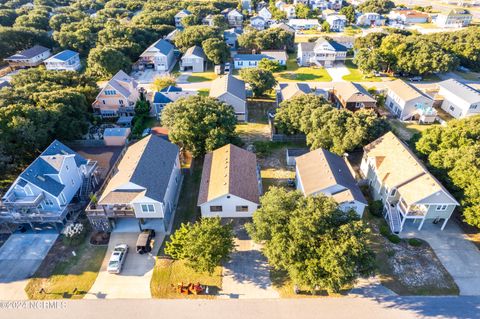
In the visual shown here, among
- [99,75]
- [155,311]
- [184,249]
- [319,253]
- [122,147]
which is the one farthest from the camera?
[99,75]

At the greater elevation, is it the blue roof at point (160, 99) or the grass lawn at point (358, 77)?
the blue roof at point (160, 99)

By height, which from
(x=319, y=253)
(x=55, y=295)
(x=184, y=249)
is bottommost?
(x=55, y=295)

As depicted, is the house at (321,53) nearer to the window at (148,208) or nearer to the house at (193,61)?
the house at (193,61)

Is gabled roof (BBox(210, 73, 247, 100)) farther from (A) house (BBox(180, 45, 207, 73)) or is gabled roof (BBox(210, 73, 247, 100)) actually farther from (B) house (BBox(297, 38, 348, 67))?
(B) house (BBox(297, 38, 348, 67))

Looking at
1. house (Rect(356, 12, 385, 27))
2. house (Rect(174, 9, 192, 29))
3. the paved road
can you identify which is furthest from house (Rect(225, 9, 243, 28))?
the paved road

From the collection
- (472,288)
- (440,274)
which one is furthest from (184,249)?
(472,288)

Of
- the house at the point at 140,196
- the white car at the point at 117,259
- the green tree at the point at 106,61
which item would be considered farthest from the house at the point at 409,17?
the white car at the point at 117,259

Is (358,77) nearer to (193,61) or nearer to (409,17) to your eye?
(193,61)

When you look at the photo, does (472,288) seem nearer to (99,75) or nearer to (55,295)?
(55,295)
